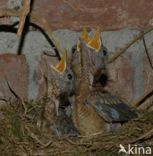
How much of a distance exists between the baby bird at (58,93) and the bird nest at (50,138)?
1.8 inches

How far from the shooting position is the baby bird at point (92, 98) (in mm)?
2152

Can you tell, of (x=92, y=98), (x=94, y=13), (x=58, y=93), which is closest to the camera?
(x=58, y=93)

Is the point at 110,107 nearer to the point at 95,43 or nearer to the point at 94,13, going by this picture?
the point at 95,43

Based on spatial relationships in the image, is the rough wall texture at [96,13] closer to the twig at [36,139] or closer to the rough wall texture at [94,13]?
the rough wall texture at [94,13]

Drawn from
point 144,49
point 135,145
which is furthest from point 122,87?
point 135,145

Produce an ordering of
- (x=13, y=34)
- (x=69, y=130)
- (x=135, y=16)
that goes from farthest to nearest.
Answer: (x=135, y=16) → (x=13, y=34) → (x=69, y=130)

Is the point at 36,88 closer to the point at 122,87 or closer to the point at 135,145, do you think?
the point at 122,87

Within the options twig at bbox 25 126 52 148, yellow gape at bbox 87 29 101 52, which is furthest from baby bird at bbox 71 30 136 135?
twig at bbox 25 126 52 148

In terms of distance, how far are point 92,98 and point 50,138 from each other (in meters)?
0.30

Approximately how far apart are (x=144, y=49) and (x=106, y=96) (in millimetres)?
285

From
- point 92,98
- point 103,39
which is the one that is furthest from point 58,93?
point 103,39

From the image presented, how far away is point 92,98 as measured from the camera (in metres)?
2.23

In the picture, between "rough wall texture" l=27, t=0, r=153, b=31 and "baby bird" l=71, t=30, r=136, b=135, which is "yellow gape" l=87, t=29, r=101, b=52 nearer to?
"baby bird" l=71, t=30, r=136, b=135

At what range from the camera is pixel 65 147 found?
76.3 inches
